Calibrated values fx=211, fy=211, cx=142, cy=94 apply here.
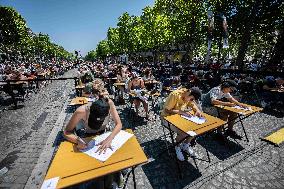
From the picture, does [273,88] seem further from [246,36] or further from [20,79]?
[20,79]

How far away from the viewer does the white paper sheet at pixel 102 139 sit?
275 cm

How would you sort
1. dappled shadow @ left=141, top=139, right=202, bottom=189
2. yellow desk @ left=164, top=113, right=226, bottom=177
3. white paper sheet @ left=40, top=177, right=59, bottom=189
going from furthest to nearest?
dappled shadow @ left=141, top=139, right=202, bottom=189
yellow desk @ left=164, top=113, right=226, bottom=177
white paper sheet @ left=40, top=177, right=59, bottom=189

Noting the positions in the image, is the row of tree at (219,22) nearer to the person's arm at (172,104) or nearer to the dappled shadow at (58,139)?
the person's arm at (172,104)

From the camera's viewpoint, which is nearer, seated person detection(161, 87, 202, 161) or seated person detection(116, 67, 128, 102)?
seated person detection(161, 87, 202, 161)

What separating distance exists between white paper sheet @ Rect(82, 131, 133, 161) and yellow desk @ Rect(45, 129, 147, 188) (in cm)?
6

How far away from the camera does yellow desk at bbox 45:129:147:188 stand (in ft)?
7.63

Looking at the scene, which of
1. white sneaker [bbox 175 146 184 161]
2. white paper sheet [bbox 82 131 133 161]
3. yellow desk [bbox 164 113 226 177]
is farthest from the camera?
white sneaker [bbox 175 146 184 161]

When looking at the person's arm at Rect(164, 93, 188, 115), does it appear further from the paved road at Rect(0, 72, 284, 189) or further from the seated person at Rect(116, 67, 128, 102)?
the seated person at Rect(116, 67, 128, 102)

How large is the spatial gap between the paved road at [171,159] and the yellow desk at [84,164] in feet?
5.79

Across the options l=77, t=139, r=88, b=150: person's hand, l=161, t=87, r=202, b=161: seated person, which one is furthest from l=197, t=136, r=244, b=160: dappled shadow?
l=77, t=139, r=88, b=150: person's hand

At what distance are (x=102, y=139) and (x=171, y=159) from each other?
99.5 inches

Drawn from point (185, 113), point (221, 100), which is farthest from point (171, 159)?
point (221, 100)

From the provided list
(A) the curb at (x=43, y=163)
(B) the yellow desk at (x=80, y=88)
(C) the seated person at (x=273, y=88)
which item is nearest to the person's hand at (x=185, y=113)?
(A) the curb at (x=43, y=163)

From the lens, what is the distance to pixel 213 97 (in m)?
5.92
